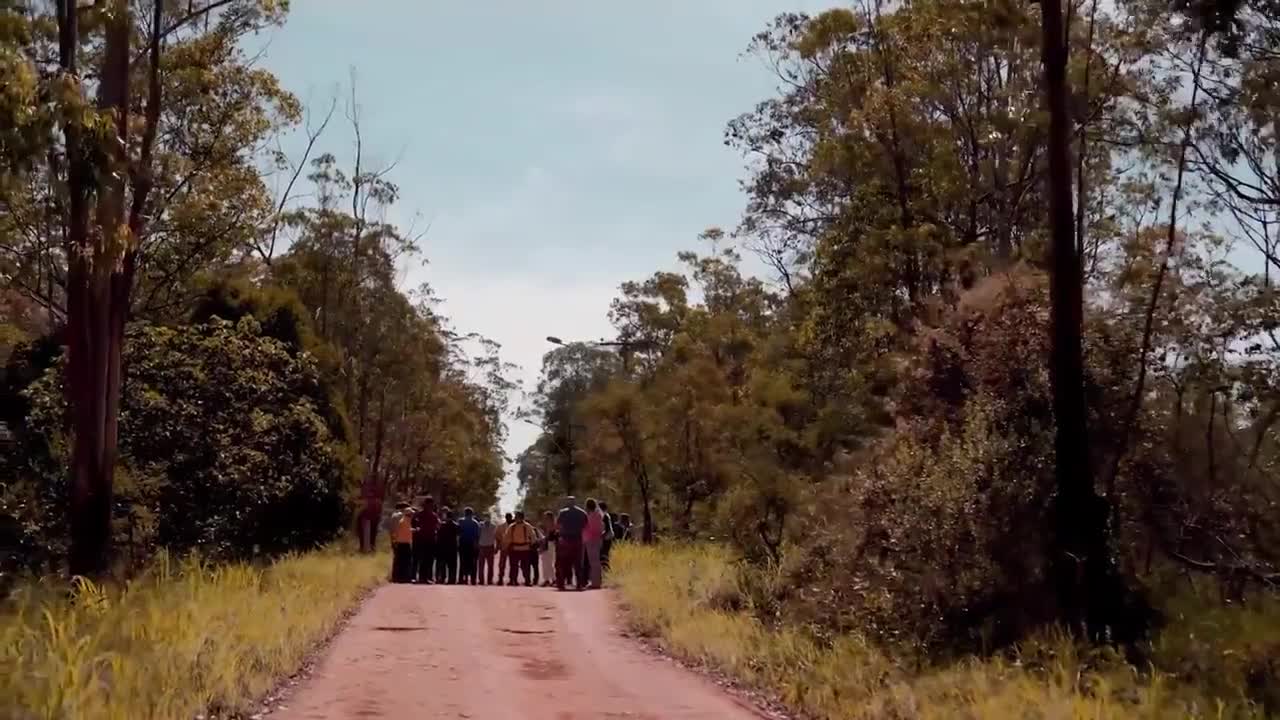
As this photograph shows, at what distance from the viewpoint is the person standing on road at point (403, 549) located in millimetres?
23359

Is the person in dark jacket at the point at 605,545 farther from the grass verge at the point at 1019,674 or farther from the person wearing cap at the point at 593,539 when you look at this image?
the grass verge at the point at 1019,674

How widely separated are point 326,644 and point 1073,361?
28.0 feet

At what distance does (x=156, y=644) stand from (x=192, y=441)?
12.9 meters

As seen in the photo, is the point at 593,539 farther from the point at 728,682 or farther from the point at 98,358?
the point at 728,682

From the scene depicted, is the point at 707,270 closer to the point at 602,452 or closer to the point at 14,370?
the point at 602,452

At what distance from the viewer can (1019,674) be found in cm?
1045

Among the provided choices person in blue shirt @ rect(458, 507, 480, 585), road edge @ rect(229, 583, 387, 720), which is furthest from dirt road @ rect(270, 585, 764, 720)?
person in blue shirt @ rect(458, 507, 480, 585)

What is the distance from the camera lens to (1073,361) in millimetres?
13219

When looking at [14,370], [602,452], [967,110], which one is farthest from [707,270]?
[14,370]

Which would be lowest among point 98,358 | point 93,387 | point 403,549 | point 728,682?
point 728,682

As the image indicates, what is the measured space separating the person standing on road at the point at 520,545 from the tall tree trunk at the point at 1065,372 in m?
12.9

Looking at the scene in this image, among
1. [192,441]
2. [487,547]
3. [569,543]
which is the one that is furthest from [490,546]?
[192,441]

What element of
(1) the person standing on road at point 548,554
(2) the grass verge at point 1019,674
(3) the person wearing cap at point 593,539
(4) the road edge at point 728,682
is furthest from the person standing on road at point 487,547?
(2) the grass verge at point 1019,674

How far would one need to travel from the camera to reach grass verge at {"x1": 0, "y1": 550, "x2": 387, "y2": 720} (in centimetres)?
816
